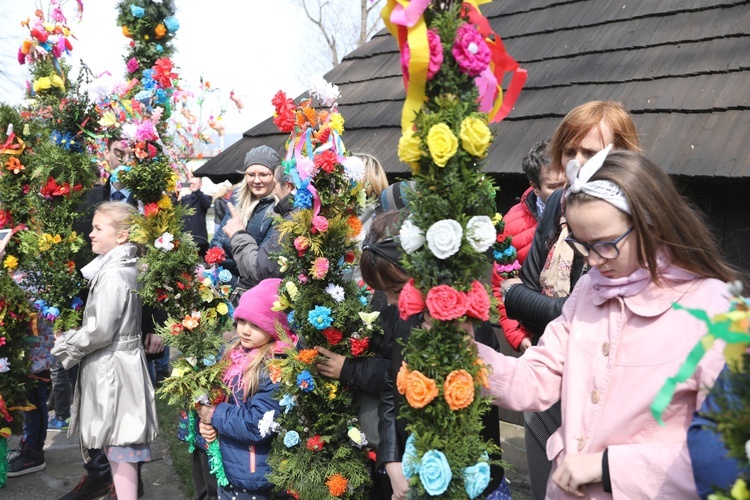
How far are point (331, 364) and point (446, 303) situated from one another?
4.52 feet

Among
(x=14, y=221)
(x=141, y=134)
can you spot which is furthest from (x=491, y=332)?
(x=14, y=221)

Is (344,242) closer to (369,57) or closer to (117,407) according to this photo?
(117,407)

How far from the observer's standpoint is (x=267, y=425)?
3.13m

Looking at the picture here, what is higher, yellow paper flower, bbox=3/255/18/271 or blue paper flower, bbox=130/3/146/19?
blue paper flower, bbox=130/3/146/19

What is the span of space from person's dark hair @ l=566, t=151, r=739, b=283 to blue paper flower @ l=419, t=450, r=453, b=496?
0.76 meters

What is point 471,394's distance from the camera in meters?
1.86

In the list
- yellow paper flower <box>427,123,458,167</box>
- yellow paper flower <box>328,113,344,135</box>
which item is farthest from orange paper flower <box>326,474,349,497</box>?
yellow paper flower <box>427,123,458,167</box>

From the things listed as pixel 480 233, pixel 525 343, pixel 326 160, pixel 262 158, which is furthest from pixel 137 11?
pixel 480 233

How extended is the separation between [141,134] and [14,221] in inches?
71.4

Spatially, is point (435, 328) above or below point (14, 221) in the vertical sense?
below

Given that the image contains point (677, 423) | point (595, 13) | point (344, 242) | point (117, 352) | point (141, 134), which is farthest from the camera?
point (595, 13)

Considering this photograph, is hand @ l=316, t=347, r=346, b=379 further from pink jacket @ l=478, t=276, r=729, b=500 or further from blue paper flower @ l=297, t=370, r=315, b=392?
pink jacket @ l=478, t=276, r=729, b=500

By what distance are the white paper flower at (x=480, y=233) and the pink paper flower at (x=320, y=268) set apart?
1358 millimetres

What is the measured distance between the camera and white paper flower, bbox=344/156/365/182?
10.3ft
